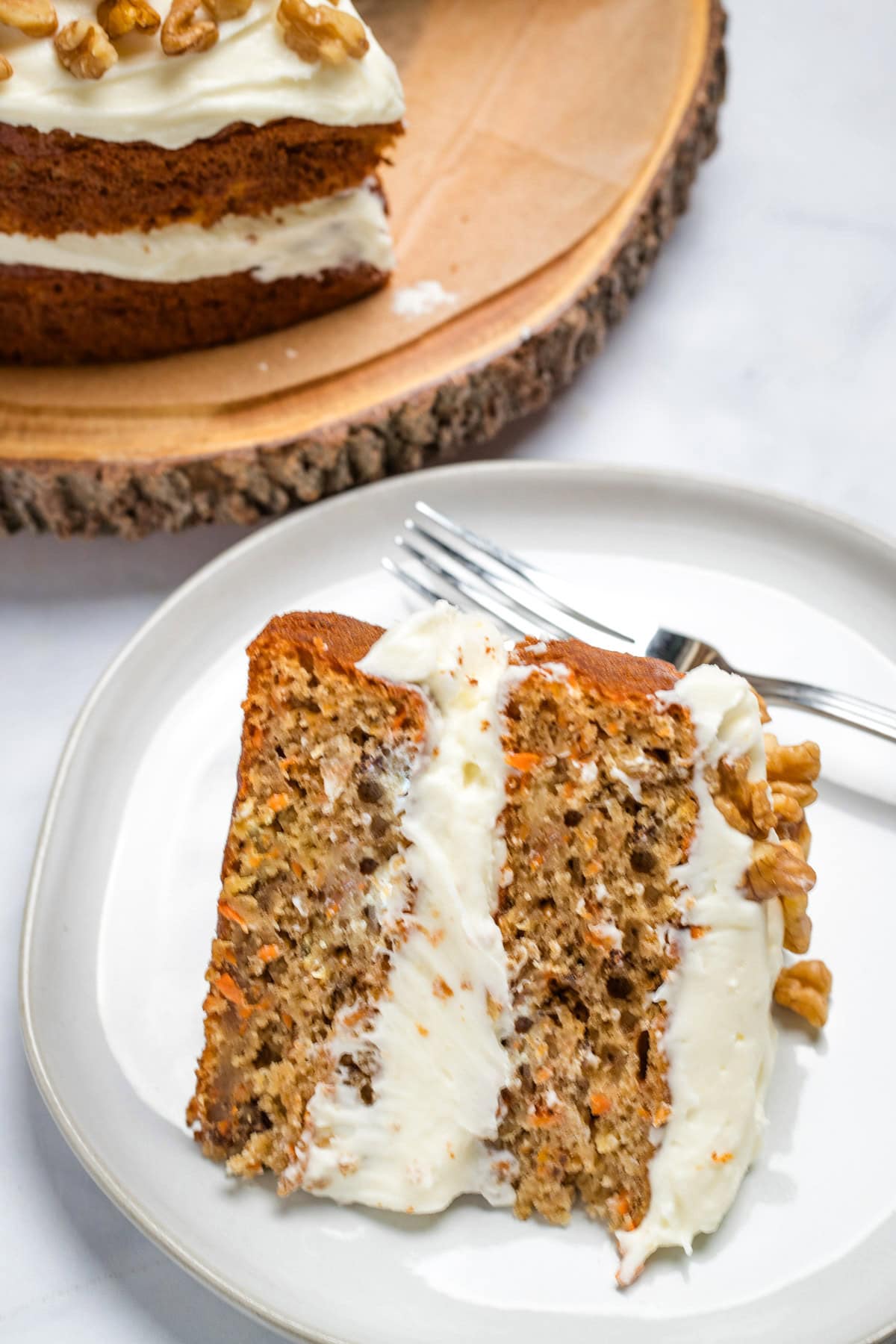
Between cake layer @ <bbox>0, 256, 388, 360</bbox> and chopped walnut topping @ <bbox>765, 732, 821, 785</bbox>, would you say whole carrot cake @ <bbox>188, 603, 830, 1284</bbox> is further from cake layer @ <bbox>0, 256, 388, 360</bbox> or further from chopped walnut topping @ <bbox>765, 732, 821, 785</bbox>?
cake layer @ <bbox>0, 256, 388, 360</bbox>

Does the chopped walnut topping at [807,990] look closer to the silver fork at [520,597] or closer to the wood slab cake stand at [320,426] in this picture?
the silver fork at [520,597]

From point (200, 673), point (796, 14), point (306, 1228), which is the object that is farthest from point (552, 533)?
point (796, 14)

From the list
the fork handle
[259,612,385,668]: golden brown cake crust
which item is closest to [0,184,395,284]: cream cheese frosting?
[259,612,385,668]: golden brown cake crust

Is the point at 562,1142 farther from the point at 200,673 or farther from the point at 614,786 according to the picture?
the point at 200,673

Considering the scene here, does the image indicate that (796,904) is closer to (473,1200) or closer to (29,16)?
(473,1200)

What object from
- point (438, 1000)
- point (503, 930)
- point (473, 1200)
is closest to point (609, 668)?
point (503, 930)
